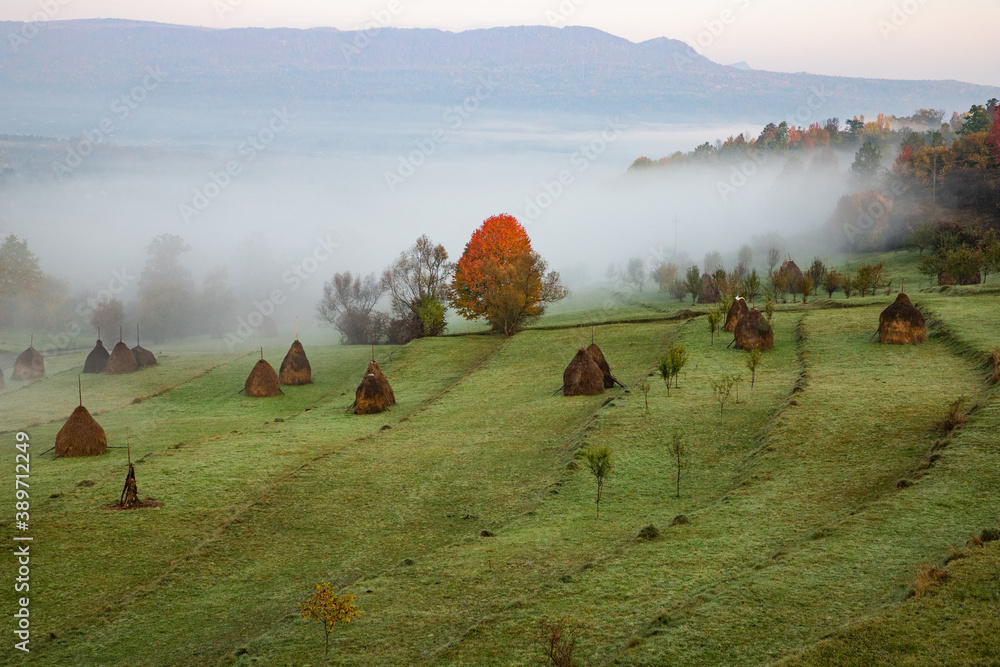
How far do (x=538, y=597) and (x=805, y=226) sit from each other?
15234 cm

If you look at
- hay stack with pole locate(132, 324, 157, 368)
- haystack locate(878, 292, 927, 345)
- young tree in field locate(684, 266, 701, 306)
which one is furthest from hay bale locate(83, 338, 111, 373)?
young tree in field locate(684, 266, 701, 306)

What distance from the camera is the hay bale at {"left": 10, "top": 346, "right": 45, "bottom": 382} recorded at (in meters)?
70.0

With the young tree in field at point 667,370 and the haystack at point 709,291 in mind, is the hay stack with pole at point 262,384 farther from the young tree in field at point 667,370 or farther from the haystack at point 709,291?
the haystack at point 709,291

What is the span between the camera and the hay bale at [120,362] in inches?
2685

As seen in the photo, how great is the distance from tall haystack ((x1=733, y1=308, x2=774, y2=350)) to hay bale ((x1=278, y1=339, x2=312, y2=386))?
31.1 m

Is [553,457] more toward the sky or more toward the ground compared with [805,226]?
more toward the ground

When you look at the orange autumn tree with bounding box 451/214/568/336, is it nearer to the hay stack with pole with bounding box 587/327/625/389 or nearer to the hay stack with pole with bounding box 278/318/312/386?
the hay stack with pole with bounding box 278/318/312/386

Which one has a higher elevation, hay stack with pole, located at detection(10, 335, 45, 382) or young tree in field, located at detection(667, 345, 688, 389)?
hay stack with pole, located at detection(10, 335, 45, 382)

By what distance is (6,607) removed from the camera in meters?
22.7

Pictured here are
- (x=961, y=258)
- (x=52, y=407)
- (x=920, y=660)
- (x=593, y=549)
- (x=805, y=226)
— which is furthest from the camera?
(x=805, y=226)

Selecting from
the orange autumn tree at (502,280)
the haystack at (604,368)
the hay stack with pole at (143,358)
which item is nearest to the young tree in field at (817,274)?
the orange autumn tree at (502,280)

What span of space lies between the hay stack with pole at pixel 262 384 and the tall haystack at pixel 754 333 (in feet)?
103

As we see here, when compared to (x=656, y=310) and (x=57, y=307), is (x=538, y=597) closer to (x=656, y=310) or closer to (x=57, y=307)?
(x=656, y=310)

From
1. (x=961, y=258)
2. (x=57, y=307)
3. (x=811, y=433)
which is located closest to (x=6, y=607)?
(x=811, y=433)
